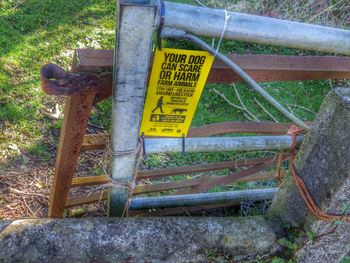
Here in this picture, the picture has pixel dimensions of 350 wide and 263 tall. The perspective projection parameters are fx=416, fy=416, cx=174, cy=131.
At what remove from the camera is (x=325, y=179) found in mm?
1685

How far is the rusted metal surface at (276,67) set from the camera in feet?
5.36

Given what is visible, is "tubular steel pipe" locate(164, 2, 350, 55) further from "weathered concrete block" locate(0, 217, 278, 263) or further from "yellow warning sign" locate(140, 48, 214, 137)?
"weathered concrete block" locate(0, 217, 278, 263)

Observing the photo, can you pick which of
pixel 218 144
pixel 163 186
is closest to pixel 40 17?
pixel 163 186

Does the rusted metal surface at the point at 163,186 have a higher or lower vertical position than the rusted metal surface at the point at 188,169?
lower

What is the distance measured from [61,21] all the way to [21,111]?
154 cm

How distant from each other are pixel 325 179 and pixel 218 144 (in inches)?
18.5

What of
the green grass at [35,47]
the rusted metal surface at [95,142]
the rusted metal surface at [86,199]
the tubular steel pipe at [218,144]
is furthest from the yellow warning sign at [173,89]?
the green grass at [35,47]

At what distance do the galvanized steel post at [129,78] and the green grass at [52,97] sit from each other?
4.84 ft

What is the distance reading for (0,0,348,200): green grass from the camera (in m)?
3.44

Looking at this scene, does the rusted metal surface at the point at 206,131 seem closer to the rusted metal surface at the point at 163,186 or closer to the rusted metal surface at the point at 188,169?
the rusted metal surface at the point at 188,169

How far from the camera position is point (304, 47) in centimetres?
151

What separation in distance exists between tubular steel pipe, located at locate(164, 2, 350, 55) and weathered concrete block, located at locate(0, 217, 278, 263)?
0.79 m

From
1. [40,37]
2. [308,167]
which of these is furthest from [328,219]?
[40,37]

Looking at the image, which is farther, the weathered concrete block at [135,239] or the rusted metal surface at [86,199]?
the rusted metal surface at [86,199]
